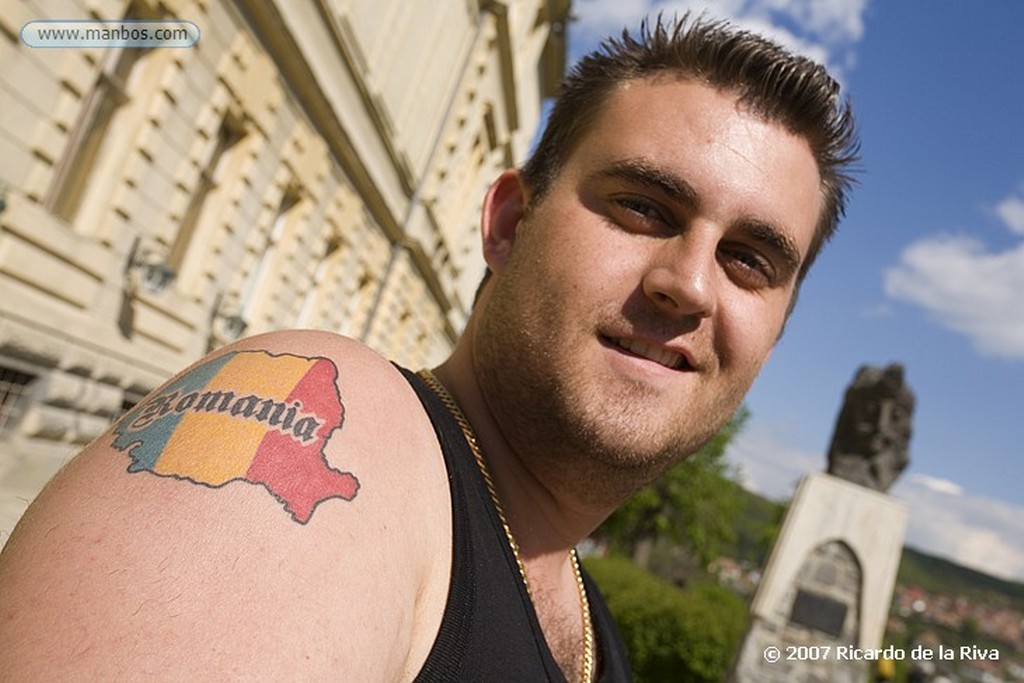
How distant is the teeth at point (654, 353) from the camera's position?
153cm

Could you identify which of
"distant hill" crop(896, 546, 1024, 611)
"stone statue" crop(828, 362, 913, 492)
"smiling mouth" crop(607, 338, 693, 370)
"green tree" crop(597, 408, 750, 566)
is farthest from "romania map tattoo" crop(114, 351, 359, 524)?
"distant hill" crop(896, 546, 1024, 611)

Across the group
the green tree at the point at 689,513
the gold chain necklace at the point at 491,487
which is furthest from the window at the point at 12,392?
the green tree at the point at 689,513

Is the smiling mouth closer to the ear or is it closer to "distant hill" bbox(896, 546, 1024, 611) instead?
A: the ear

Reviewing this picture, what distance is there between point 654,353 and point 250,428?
0.86 m

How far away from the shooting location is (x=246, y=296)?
11344 millimetres

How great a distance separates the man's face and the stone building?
93 cm

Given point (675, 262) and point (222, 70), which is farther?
point (222, 70)

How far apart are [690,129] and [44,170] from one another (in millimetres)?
6388

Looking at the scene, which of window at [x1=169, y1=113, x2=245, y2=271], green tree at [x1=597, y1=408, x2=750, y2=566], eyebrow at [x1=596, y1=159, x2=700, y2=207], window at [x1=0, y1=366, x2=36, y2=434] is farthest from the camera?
green tree at [x1=597, y1=408, x2=750, y2=566]

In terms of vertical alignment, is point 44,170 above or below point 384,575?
above

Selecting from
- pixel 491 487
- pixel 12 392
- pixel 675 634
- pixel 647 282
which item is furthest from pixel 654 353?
pixel 675 634

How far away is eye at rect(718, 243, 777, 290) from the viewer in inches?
66.8

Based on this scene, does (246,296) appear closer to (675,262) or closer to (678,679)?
(678,679)

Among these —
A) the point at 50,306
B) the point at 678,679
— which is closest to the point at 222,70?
the point at 50,306
